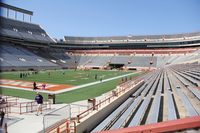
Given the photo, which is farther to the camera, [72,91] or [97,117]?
[72,91]

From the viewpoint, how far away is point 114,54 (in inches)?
3671

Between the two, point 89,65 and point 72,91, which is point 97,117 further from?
point 89,65

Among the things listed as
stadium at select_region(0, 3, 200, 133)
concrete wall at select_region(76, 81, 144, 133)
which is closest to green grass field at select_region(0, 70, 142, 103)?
stadium at select_region(0, 3, 200, 133)

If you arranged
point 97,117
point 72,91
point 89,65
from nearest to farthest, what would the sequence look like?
point 97,117
point 72,91
point 89,65

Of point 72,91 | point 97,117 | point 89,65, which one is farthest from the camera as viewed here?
point 89,65

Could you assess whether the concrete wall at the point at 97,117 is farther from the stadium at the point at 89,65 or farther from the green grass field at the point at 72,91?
the green grass field at the point at 72,91

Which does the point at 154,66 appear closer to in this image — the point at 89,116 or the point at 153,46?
the point at 153,46

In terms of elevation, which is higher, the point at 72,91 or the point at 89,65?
the point at 89,65

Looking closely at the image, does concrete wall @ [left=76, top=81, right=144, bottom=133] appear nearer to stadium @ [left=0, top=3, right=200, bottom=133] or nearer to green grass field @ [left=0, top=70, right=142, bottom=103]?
stadium @ [left=0, top=3, right=200, bottom=133]

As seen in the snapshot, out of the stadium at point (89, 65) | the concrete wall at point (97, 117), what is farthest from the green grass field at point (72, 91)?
the concrete wall at point (97, 117)

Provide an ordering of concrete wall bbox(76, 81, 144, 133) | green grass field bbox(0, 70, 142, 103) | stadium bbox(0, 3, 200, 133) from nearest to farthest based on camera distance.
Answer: concrete wall bbox(76, 81, 144, 133), stadium bbox(0, 3, 200, 133), green grass field bbox(0, 70, 142, 103)

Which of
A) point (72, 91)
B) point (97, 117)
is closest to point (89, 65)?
point (72, 91)

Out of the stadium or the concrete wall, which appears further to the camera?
the stadium

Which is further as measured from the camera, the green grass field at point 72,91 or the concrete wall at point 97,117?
the green grass field at point 72,91
